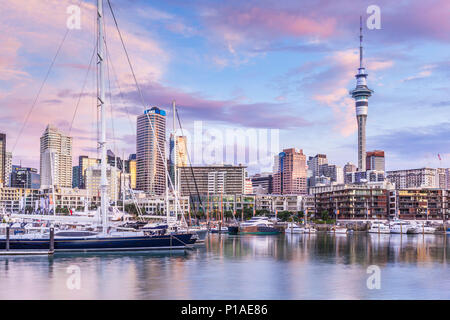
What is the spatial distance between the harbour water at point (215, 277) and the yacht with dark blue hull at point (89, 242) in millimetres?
1253

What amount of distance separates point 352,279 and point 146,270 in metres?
20.3

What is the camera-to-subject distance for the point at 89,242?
214ft

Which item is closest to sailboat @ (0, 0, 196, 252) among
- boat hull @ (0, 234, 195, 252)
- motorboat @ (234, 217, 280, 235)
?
boat hull @ (0, 234, 195, 252)

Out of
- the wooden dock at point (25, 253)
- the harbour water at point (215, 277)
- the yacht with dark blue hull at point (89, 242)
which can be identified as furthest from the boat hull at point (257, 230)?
the wooden dock at point (25, 253)

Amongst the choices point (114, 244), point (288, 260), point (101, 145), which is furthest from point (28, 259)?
point (288, 260)

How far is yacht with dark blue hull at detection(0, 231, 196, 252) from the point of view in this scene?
212 feet

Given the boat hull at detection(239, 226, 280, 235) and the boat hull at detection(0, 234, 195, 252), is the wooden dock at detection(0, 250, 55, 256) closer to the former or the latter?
the boat hull at detection(0, 234, 195, 252)

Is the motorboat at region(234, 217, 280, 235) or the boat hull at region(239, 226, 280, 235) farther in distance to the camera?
the motorboat at region(234, 217, 280, 235)

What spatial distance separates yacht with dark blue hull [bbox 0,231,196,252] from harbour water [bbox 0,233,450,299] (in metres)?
1.25

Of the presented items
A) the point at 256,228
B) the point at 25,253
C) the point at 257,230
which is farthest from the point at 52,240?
the point at 256,228

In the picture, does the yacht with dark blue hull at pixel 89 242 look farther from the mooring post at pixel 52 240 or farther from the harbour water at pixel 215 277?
the harbour water at pixel 215 277

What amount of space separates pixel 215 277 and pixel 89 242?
24691 millimetres

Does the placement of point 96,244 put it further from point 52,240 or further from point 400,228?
point 400,228
